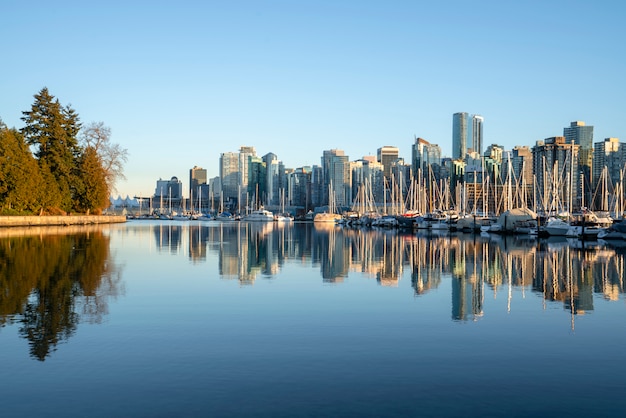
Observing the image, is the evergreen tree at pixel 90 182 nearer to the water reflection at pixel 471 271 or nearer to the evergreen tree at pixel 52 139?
the evergreen tree at pixel 52 139

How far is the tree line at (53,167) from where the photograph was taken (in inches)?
2936

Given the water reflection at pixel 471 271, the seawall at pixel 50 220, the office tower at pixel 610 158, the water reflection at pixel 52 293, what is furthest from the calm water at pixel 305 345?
the office tower at pixel 610 158

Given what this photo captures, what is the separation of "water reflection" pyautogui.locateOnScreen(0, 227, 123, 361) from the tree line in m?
44.5

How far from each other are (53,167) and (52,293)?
248ft

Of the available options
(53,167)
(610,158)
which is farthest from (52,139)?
(610,158)

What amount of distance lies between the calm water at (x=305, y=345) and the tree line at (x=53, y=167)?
175 feet

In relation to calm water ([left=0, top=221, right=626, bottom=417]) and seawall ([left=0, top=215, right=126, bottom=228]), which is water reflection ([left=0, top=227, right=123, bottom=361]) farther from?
seawall ([left=0, top=215, right=126, bottom=228])

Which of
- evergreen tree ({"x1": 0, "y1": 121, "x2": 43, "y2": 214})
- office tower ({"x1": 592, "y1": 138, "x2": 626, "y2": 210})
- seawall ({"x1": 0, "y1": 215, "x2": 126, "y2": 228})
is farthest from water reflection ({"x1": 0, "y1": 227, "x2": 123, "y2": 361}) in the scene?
office tower ({"x1": 592, "y1": 138, "x2": 626, "y2": 210})

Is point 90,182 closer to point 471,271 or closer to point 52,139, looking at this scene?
point 52,139

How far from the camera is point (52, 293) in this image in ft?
65.9

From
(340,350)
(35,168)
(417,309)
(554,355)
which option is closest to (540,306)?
(417,309)

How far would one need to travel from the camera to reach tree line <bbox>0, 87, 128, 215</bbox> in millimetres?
74562

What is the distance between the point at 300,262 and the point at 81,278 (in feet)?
48.8

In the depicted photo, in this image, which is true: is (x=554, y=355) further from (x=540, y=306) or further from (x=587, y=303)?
(x=587, y=303)
